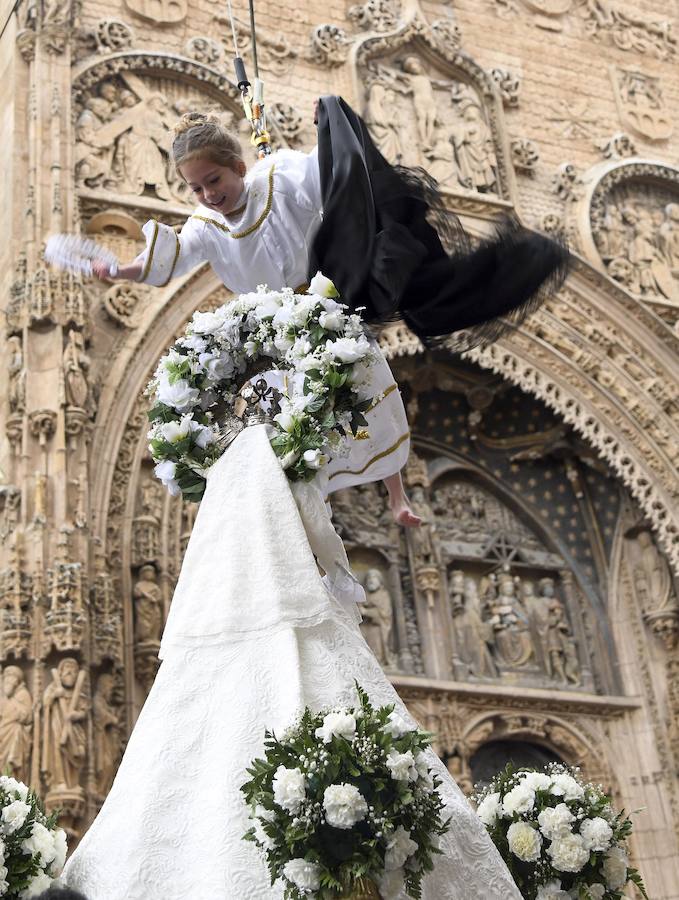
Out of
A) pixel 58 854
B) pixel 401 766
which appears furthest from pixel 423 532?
pixel 401 766

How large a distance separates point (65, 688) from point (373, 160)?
5.40 m

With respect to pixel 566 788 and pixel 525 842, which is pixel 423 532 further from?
pixel 525 842

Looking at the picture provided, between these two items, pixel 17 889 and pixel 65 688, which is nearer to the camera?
pixel 17 889

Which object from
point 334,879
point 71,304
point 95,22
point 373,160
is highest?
point 95,22

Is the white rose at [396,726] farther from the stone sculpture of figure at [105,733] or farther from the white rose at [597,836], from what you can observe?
the stone sculpture of figure at [105,733]

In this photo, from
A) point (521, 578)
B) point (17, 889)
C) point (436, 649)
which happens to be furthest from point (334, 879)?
point (521, 578)

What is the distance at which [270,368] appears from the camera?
4.02 m

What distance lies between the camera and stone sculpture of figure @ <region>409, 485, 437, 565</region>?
11742 mm

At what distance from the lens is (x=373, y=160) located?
4.07 m

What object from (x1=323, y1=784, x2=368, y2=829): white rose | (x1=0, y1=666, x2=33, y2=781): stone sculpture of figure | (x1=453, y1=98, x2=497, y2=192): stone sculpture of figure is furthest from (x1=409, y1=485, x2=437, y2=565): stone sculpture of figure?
(x1=323, y1=784, x2=368, y2=829): white rose

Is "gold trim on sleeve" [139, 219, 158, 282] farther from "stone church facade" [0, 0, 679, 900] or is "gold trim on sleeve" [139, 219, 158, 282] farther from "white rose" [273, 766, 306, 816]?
"stone church facade" [0, 0, 679, 900]

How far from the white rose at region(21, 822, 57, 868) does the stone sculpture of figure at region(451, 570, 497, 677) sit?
26.4 feet

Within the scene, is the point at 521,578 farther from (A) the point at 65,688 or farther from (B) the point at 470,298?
(B) the point at 470,298

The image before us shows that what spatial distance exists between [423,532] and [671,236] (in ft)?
14.3
